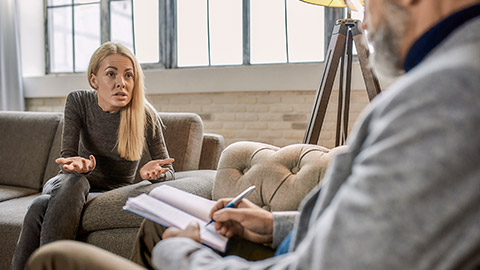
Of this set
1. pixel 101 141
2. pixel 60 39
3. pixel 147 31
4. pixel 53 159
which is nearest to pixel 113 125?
pixel 101 141

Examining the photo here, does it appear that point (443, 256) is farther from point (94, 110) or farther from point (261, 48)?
point (261, 48)

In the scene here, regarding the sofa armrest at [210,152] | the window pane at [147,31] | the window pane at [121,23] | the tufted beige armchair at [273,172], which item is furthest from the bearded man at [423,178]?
the window pane at [121,23]

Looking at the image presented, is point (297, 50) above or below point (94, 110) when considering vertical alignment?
above

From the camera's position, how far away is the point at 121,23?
421cm

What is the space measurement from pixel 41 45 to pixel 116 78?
8.58 ft

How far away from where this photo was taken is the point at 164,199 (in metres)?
1.38

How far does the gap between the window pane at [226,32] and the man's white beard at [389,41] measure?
3.13m

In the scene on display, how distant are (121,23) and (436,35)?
3860 mm

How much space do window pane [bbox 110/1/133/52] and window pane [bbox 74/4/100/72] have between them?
0.56 ft

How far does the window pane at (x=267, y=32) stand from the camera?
377cm

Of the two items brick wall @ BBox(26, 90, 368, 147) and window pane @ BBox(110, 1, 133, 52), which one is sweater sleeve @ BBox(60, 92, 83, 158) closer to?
brick wall @ BBox(26, 90, 368, 147)

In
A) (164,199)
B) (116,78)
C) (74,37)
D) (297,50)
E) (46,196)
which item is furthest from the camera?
(74,37)

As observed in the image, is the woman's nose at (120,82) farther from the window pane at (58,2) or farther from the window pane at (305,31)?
the window pane at (58,2)

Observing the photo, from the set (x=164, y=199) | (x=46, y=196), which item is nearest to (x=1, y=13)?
(x=46, y=196)
